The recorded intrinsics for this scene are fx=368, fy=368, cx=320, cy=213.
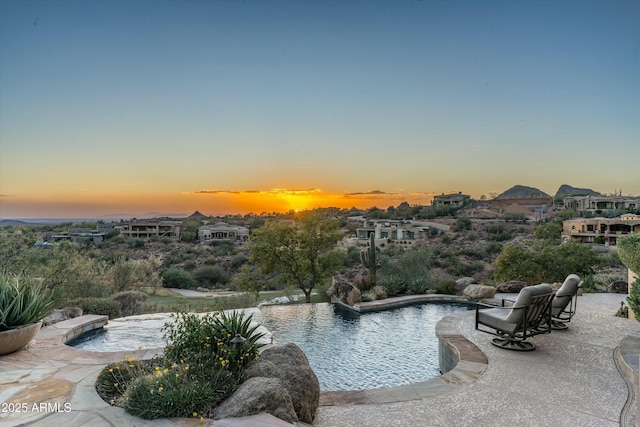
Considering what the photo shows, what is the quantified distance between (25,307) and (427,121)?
40.7 ft

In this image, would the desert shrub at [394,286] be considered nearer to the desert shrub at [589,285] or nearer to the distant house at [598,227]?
the desert shrub at [589,285]

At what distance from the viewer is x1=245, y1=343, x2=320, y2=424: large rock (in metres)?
3.54

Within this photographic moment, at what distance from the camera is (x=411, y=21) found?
414 inches

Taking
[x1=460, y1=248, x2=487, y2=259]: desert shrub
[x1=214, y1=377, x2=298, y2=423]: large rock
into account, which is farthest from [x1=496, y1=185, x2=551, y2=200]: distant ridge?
[x1=214, y1=377, x2=298, y2=423]: large rock

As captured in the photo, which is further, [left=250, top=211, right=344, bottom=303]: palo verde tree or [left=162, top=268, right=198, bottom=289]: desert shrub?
[left=162, top=268, right=198, bottom=289]: desert shrub

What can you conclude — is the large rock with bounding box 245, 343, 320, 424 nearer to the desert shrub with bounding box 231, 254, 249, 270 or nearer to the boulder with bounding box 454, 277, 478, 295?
the boulder with bounding box 454, 277, 478, 295

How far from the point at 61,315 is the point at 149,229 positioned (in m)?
28.1

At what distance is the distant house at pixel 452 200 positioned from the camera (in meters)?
40.3

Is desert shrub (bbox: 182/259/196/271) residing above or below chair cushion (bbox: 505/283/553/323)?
below

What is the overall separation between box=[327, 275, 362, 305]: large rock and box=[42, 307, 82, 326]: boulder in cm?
648

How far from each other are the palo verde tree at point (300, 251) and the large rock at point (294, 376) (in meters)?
8.91

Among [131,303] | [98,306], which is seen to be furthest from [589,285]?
[98,306]

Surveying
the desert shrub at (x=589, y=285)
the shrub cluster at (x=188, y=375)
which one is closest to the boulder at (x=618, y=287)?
the desert shrub at (x=589, y=285)

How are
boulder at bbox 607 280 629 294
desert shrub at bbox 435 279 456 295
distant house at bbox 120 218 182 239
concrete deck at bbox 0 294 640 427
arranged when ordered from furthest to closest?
distant house at bbox 120 218 182 239 < desert shrub at bbox 435 279 456 295 < boulder at bbox 607 280 629 294 < concrete deck at bbox 0 294 640 427
